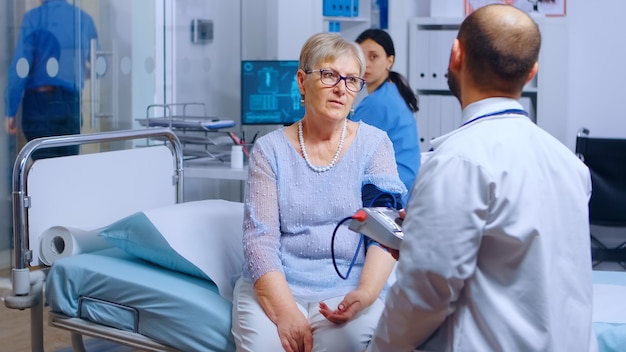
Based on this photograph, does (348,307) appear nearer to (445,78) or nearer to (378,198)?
(378,198)

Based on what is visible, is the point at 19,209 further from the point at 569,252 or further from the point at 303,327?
the point at 569,252

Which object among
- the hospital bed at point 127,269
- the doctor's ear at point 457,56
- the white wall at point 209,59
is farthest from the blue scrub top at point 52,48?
the doctor's ear at point 457,56

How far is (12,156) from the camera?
4.34 metres

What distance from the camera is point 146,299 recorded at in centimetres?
229

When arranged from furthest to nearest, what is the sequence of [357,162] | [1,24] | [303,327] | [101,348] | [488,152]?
[1,24] < [101,348] < [357,162] < [303,327] < [488,152]

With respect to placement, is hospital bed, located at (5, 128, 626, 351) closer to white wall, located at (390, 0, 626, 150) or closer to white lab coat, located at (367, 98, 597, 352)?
white lab coat, located at (367, 98, 597, 352)

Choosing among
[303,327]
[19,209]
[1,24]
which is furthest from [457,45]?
[1,24]

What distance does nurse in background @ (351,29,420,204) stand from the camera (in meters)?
3.43

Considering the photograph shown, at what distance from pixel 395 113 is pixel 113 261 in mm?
1368

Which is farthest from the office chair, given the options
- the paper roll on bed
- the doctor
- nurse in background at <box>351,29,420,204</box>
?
the doctor

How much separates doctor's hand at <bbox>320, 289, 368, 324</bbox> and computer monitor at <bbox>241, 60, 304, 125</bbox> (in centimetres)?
243

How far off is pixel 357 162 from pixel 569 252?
0.92m

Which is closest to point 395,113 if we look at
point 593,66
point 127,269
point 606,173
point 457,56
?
point 127,269

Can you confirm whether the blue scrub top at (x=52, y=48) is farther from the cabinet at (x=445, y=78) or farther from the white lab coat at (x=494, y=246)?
the white lab coat at (x=494, y=246)
